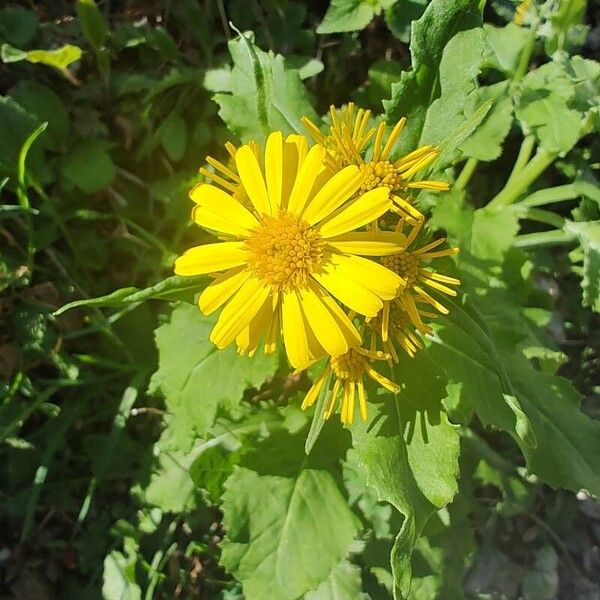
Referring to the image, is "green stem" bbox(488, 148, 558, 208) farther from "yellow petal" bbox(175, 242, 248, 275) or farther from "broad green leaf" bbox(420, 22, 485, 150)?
"yellow petal" bbox(175, 242, 248, 275)

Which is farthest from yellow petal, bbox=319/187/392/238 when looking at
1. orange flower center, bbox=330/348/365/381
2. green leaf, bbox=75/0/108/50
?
green leaf, bbox=75/0/108/50

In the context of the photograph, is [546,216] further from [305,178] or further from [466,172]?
[305,178]

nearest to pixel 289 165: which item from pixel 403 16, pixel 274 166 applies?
pixel 274 166

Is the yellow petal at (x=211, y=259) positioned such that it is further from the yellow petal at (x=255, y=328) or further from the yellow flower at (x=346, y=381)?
the yellow flower at (x=346, y=381)

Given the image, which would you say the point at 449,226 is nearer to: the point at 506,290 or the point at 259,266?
the point at 506,290

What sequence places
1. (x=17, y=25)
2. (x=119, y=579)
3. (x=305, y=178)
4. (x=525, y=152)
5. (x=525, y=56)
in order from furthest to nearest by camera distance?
(x=119, y=579)
(x=17, y=25)
(x=525, y=152)
(x=525, y=56)
(x=305, y=178)

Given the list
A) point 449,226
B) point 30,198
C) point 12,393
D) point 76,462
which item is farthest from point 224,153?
point 76,462
